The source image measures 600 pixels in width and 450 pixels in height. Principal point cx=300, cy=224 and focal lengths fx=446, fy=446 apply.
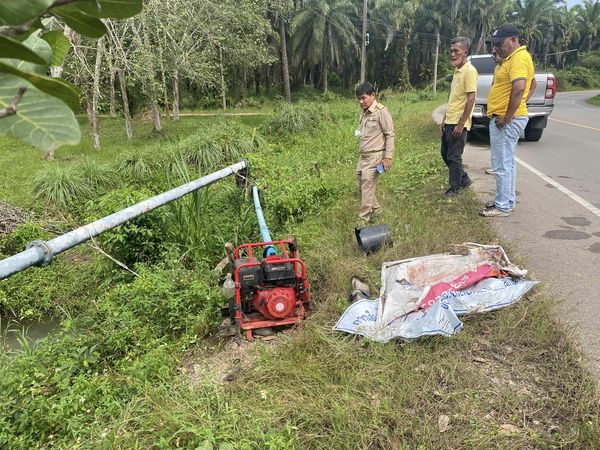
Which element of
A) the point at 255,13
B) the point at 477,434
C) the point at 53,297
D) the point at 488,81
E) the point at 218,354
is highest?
the point at 255,13

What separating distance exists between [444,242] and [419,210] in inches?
40.5

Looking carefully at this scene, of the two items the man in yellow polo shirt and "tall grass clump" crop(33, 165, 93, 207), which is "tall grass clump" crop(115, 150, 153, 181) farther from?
the man in yellow polo shirt

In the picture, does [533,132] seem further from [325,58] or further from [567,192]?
[325,58]

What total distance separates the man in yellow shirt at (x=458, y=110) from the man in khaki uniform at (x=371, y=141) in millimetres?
926

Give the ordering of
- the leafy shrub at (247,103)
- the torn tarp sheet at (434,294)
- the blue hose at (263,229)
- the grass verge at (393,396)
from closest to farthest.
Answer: the grass verge at (393,396), the torn tarp sheet at (434,294), the blue hose at (263,229), the leafy shrub at (247,103)

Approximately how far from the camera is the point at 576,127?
12570 millimetres

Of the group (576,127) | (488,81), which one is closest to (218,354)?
(488,81)

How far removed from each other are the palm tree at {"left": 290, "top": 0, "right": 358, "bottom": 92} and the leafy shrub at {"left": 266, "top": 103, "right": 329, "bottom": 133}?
22805mm

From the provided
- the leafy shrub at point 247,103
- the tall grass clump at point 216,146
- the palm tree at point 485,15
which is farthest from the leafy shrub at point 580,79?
the tall grass clump at point 216,146

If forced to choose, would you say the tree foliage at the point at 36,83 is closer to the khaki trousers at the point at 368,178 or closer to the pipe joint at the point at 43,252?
the pipe joint at the point at 43,252

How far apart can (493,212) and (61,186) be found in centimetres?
668

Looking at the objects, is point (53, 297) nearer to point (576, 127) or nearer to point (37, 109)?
point (37, 109)

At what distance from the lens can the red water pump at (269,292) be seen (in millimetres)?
3287

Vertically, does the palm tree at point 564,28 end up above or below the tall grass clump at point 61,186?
above
